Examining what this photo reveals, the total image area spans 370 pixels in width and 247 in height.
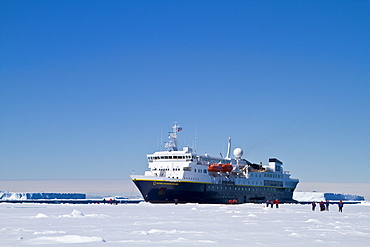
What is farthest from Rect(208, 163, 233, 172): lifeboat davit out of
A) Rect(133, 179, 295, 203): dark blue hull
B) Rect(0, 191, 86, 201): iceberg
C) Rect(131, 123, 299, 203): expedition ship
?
Rect(0, 191, 86, 201): iceberg

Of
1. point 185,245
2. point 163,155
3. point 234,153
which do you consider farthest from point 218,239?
point 234,153

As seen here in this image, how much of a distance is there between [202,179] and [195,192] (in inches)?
101

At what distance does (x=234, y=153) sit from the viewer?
82938 mm

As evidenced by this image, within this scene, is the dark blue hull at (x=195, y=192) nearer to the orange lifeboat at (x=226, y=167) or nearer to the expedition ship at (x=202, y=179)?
the expedition ship at (x=202, y=179)

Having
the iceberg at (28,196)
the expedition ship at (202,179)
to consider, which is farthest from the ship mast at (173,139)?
the iceberg at (28,196)

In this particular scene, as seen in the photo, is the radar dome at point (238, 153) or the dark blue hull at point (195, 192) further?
the radar dome at point (238, 153)

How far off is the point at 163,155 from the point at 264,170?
74.8 ft

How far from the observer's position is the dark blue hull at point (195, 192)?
63.4 meters

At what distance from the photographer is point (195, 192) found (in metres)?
66.3

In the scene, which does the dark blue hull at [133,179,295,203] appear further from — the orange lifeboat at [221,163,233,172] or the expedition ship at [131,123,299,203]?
the orange lifeboat at [221,163,233,172]

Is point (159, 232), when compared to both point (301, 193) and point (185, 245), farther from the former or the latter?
point (301, 193)

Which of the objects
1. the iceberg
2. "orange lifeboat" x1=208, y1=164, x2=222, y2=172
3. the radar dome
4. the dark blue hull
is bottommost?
the iceberg

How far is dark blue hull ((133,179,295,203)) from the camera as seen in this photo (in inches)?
2495

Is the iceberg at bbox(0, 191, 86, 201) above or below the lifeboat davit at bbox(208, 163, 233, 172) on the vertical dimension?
below
